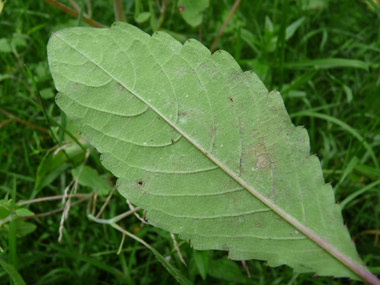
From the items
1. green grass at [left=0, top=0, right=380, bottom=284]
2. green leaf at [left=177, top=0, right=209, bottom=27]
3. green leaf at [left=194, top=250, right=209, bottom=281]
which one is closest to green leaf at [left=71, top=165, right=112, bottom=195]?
green grass at [left=0, top=0, right=380, bottom=284]

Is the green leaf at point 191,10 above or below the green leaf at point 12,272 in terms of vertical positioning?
above

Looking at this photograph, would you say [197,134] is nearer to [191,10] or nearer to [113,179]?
[113,179]

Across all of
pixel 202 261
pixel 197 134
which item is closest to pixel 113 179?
pixel 202 261

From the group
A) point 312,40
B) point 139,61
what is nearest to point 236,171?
point 139,61

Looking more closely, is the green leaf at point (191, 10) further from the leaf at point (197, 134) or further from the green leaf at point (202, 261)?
the green leaf at point (202, 261)

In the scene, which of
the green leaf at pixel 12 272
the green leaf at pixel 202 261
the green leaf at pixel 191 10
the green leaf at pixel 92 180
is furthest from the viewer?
the green leaf at pixel 191 10

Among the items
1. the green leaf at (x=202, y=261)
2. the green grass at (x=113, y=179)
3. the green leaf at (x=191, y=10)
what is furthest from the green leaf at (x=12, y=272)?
the green leaf at (x=191, y=10)
